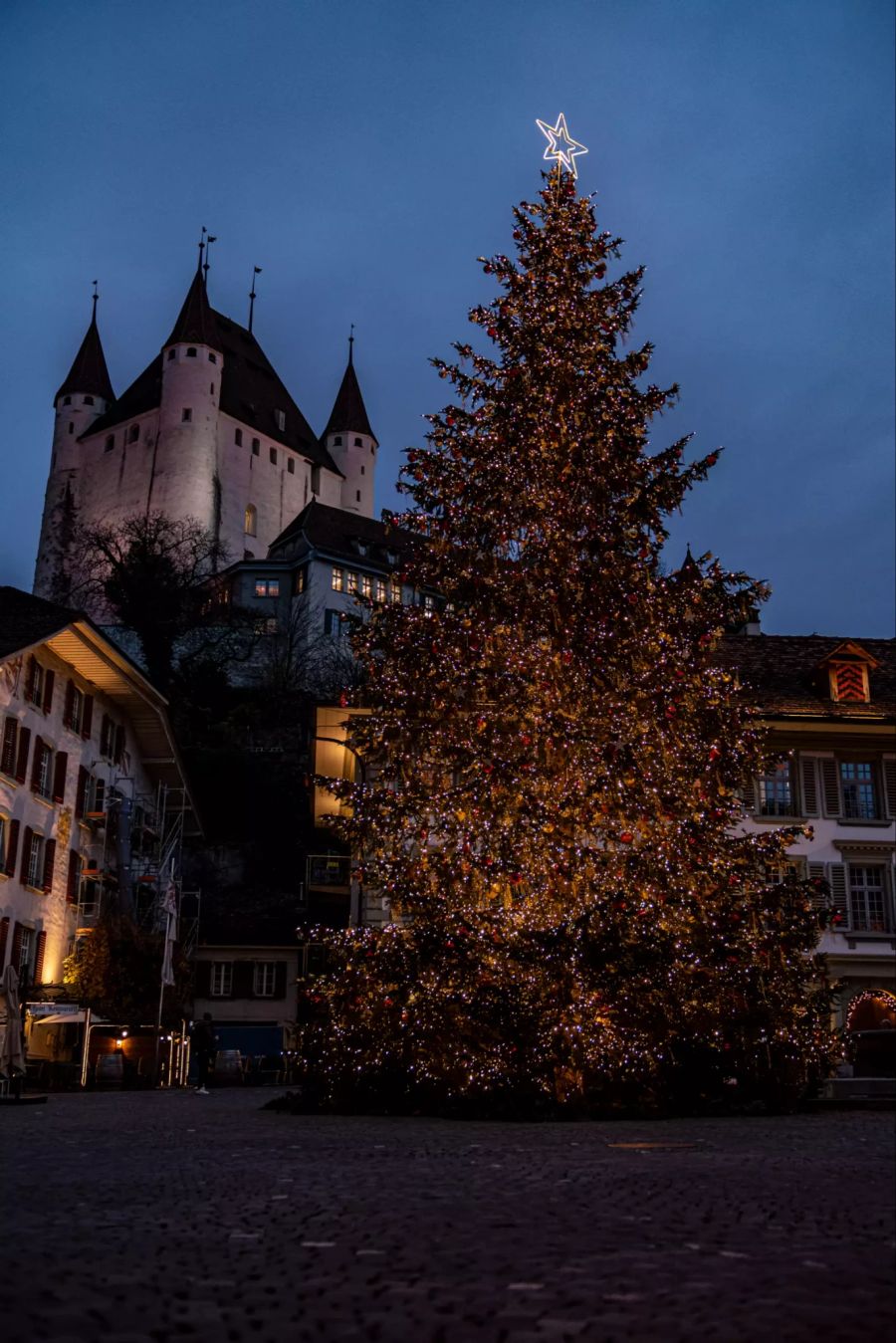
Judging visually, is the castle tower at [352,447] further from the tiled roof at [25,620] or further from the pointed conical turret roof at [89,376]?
the tiled roof at [25,620]

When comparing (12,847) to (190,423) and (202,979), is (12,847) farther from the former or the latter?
(190,423)

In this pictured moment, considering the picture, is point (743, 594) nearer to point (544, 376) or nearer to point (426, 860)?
point (544, 376)

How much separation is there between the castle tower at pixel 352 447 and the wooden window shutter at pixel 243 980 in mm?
60171

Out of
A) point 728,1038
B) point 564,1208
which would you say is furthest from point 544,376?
point 564,1208

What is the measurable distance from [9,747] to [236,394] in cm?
7546

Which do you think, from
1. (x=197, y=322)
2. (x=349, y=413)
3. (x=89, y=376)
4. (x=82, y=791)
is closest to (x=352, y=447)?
(x=349, y=413)

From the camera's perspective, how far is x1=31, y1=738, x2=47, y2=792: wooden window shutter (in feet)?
119

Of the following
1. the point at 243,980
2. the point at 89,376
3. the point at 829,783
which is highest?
the point at 89,376

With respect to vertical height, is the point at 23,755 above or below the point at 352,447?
below

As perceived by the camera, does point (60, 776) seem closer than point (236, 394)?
Yes

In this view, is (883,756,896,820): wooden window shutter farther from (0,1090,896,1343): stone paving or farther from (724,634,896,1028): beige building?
(0,1090,896,1343): stone paving

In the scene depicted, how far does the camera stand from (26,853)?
35.8 m

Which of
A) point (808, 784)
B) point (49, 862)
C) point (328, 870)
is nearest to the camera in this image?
point (808, 784)

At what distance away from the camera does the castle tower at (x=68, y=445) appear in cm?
10175
